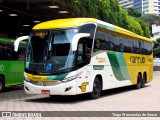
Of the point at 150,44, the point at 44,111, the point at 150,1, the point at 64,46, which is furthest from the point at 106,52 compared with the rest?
the point at 150,1

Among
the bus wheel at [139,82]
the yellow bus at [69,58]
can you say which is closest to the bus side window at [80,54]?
the yellow bus at [69,58]

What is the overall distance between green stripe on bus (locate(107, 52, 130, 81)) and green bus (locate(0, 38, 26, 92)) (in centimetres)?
545

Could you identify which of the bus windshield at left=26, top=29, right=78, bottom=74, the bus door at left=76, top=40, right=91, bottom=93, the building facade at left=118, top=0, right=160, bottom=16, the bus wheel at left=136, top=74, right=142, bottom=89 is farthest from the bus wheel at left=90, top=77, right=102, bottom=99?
the building facade at left=118, top=0, right=160, bottom=16

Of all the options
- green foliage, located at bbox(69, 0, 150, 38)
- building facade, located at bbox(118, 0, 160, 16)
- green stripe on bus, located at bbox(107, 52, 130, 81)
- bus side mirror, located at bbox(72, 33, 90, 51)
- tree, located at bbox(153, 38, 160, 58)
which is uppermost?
building facade, located at bbox(118, 0, 160, 16)

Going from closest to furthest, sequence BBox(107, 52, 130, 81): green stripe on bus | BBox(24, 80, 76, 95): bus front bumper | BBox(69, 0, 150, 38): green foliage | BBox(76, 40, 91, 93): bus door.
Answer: BBox(24, 80, 76, 95): bus front bumper < BBox(76, 40, 91, 93): bus door < BBox(107, 52, 130, 81): green stripe on bus < BBox(69, 0, 150, 38): green foliage

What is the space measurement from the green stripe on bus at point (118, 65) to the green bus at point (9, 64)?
5451mm

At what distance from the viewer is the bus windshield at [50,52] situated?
13.1 m

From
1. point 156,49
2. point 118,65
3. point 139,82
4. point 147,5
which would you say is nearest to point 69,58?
point 118,65

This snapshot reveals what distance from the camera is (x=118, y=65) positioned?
17.6 m

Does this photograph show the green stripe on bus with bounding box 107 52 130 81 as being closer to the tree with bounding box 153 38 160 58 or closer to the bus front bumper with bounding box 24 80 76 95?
the bus front bumper with bounding box 24 80 76 95

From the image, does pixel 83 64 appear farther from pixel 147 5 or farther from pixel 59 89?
pixel 147 5

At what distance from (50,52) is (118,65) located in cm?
522

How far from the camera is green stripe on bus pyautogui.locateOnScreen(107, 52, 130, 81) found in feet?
54.9

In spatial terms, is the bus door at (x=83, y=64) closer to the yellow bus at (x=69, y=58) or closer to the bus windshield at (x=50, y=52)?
the yellow bus at (x=69, y=58)
